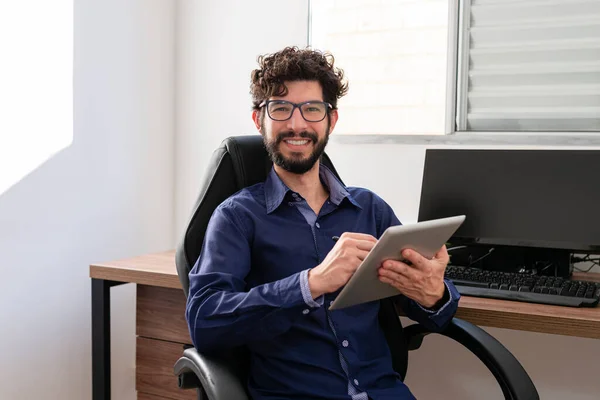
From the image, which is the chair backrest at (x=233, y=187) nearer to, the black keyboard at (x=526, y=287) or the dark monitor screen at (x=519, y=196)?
the black keyboard at (x=526, y=287)

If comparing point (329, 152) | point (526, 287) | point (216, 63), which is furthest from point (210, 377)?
point (216, 63)

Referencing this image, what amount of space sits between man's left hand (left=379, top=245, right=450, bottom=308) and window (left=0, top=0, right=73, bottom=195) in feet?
4.47

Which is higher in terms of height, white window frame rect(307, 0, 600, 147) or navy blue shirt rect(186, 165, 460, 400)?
white window frame rect(307, 0, 600, 147)

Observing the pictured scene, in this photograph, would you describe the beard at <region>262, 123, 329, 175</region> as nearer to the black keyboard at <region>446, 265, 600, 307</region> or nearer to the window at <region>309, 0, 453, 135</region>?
the black keyboard at <region>446, 265, 600, 307</region>

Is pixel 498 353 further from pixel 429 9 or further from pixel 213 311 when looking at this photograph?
pixel 429 9

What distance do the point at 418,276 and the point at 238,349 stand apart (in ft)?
1.46

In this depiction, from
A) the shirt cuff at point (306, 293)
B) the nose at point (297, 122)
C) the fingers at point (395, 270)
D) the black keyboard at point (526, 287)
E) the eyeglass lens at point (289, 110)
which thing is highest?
the eyeglass lens at point (289, 110)

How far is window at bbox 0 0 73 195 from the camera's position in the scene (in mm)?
2186

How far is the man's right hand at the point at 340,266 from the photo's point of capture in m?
1.38

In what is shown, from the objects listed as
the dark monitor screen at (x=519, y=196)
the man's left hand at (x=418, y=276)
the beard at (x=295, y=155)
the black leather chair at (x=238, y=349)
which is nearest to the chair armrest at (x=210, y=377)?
the black leather chair at (x=238, y=349)

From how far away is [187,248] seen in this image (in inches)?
62.7

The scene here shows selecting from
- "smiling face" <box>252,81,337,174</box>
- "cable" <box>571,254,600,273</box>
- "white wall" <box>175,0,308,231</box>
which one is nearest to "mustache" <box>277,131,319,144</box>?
"smiling face" <box>252,81,337,174</box>

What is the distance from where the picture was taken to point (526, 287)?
1766 mm

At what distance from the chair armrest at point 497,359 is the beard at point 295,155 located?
49cm
